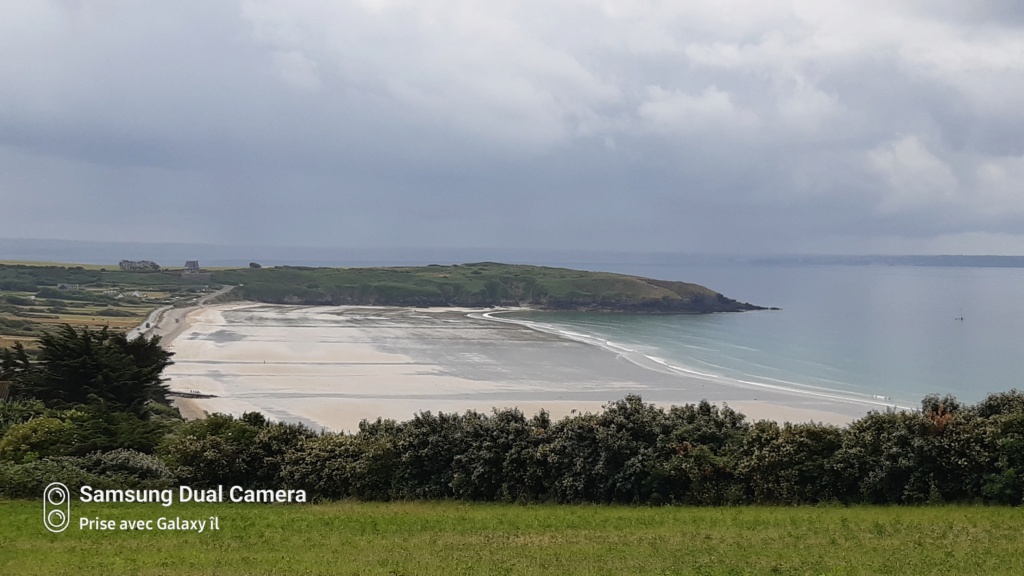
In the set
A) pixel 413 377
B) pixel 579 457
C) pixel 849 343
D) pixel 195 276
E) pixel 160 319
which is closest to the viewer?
pixel 579 457

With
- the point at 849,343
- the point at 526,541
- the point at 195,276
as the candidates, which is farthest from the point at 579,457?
the point at 195,276

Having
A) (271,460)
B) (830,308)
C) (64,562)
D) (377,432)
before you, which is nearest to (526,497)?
(377,432)

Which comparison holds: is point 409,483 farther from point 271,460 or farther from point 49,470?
point 49,470

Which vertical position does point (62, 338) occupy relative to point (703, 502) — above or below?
above

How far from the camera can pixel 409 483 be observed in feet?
59.9

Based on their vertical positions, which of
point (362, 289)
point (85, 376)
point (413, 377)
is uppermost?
point (362, 289)

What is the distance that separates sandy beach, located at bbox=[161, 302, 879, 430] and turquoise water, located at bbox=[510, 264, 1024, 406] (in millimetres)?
5363

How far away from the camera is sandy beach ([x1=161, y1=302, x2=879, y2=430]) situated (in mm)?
41406

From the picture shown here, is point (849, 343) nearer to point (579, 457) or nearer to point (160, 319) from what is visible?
point (579, 457)

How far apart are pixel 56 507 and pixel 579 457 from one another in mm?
9764

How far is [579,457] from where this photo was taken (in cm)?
1789

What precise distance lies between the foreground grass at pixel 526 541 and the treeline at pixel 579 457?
98cm

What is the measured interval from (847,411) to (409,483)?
29142 millimetres

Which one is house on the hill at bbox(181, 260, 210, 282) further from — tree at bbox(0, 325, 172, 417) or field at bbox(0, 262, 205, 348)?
tree at bbox(0, 325, 172, 417)
